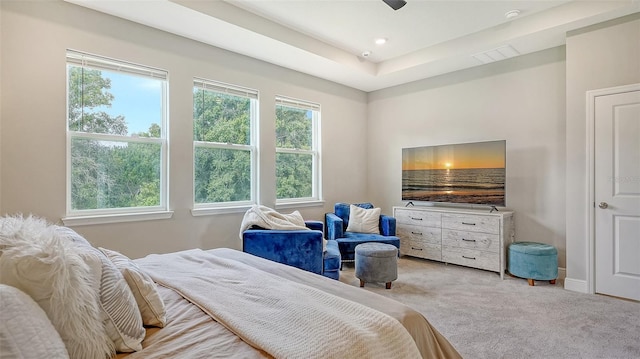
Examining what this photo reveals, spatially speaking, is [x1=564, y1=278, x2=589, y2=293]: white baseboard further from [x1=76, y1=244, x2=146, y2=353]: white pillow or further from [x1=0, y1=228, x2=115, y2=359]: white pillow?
[x1=0, y1=228, x2=115, y2=359]: white pillow

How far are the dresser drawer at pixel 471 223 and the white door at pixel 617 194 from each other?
3.06ft

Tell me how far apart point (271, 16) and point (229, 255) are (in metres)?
2.55

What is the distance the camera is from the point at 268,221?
3.45m

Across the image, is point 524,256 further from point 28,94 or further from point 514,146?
point 28,94

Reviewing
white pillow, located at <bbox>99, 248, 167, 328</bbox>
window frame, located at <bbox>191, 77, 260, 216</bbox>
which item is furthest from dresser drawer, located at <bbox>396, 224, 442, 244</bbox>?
white pillow, located at <bbox>99, 248, 167, 328</bbox>

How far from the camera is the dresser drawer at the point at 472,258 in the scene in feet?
12.6

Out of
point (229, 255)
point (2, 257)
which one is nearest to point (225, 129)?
point (229, 255)

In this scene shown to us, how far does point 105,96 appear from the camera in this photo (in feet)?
10.1

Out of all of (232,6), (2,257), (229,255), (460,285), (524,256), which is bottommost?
(460,285)

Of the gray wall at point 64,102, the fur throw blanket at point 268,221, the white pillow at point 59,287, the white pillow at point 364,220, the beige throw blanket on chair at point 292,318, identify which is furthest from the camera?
the white pillow at point 364,220

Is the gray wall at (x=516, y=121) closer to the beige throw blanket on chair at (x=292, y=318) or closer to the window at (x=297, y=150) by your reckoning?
the window at (x=297, y=150)

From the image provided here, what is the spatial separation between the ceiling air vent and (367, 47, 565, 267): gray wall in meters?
0.16

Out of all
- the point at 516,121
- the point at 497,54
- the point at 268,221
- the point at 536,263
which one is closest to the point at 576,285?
the point at 536,263

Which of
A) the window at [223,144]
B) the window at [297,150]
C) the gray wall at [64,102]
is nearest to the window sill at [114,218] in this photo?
the gray wall at [64,102]
